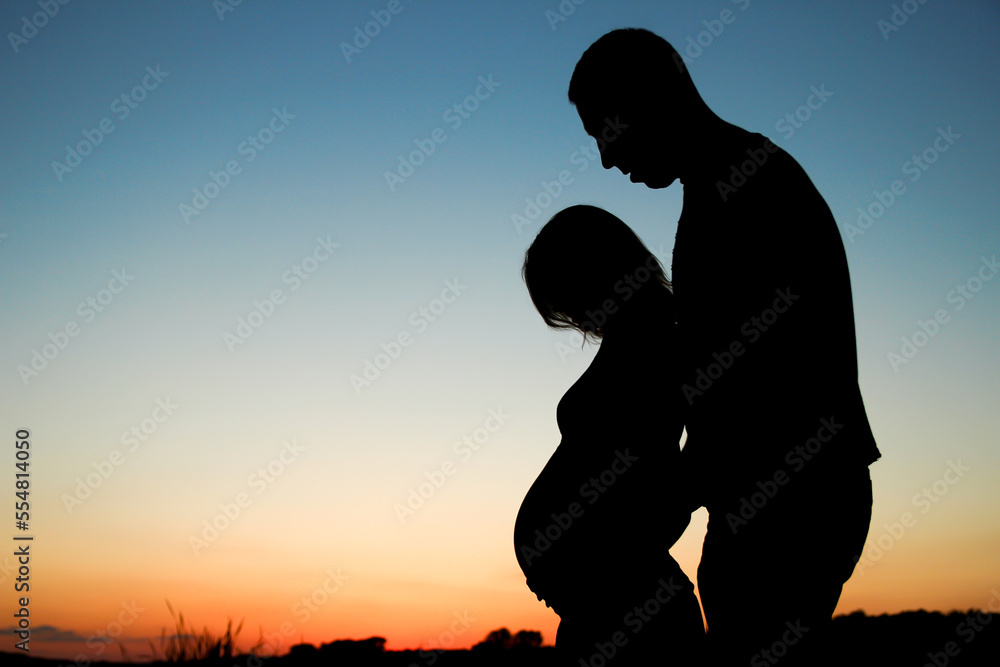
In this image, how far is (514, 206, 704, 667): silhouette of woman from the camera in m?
1.52

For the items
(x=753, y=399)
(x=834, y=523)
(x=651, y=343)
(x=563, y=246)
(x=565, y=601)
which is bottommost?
(x=834, y=523)

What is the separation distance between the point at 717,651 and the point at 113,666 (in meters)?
3.19

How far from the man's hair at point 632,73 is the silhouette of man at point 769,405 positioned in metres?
0.24

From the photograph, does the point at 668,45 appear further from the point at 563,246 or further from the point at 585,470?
the point at 585,470

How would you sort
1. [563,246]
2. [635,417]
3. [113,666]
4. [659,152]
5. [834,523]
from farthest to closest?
[113,666], [563,246], [635,417], [659,152], [834,523]

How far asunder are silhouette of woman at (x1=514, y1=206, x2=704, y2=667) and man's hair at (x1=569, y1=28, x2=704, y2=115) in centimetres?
47

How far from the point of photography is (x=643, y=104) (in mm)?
1423

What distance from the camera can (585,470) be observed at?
169cm

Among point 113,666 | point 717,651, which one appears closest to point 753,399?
point 717,651

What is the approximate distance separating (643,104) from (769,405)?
2.34 ft

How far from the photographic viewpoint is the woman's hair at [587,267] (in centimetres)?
182

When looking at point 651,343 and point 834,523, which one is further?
point 651,343

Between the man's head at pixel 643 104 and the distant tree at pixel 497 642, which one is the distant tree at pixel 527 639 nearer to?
the distant tree at pixel 497 642

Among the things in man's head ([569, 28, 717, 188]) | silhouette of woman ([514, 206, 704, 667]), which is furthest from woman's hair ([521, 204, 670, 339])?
man's head ([569, 28, 717, 188])
